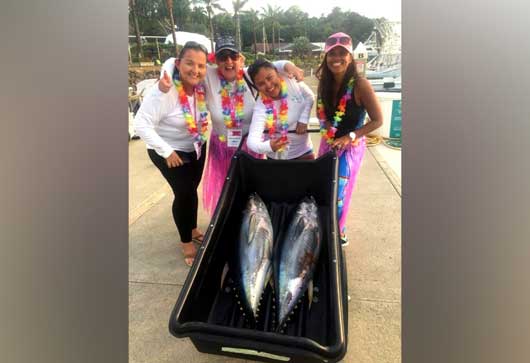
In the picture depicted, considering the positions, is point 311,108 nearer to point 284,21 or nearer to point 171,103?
point 171,103

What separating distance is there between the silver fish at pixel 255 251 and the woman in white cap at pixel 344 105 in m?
0.59

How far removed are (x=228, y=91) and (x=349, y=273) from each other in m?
1.33

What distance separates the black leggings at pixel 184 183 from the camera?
1.91 metres

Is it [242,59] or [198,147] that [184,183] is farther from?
[242,59]

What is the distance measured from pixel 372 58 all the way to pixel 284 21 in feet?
2.71

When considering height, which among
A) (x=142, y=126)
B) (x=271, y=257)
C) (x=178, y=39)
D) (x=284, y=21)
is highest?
(x=284, y=21)

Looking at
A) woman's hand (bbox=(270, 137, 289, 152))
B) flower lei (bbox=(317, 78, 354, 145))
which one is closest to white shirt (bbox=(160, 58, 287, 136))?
woman's hand (bbox=(270, 137, 289, 152))

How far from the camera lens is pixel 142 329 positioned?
1655 mm

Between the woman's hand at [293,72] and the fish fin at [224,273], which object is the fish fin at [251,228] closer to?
the fish fin at [224,273]

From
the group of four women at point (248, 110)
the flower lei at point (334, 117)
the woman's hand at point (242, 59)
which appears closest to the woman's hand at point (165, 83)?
the group of four women at point (248, 110)

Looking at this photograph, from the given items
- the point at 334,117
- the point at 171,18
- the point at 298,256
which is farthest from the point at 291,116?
the point at 171,18

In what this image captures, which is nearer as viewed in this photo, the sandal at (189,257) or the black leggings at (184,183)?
the black leggings at (184,183)
